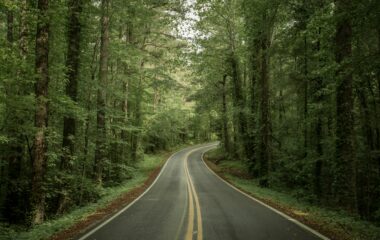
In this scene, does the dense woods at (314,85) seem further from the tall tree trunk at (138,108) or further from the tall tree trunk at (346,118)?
the tall tree trunk at (138,108)

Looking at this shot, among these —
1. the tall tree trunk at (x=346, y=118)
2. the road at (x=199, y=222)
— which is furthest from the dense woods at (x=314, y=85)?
the road at (x=199, y=222)

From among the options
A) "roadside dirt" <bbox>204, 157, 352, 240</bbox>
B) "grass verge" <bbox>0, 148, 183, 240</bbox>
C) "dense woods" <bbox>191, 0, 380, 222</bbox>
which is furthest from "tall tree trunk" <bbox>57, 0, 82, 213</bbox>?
"roadside dirt" <bbox>204, 157, 352, 240</bbox>

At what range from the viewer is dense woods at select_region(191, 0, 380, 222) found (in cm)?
1106

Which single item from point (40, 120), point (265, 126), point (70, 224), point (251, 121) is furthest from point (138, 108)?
point (70, 224)

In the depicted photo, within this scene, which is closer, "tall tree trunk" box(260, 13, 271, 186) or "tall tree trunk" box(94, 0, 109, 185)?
"tall tree trunk" box(94, 0, 109, 185)

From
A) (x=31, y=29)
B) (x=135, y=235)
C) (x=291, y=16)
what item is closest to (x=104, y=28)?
(x=31, y=29)

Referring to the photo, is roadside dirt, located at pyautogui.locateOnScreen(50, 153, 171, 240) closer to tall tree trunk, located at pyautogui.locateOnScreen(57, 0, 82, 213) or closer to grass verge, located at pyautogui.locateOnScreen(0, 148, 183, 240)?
grass verge, located at pyautogui.locateOnScreen(0, 148, 183, 240)

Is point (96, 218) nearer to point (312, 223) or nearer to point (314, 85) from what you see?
point (312, 223)

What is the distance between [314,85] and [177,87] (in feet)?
37.9

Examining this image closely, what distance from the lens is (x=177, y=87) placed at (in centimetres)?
2644

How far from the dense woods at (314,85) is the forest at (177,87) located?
8cm

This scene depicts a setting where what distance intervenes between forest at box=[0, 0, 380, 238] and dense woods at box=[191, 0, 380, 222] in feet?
0.28

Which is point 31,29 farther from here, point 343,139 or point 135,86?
point 135,86

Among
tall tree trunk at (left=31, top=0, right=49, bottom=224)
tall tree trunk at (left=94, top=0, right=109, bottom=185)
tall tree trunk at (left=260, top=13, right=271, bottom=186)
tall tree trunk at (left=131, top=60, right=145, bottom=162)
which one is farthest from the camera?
tall tree trunk at (left=131, top=60, right=145, bottom=162)
